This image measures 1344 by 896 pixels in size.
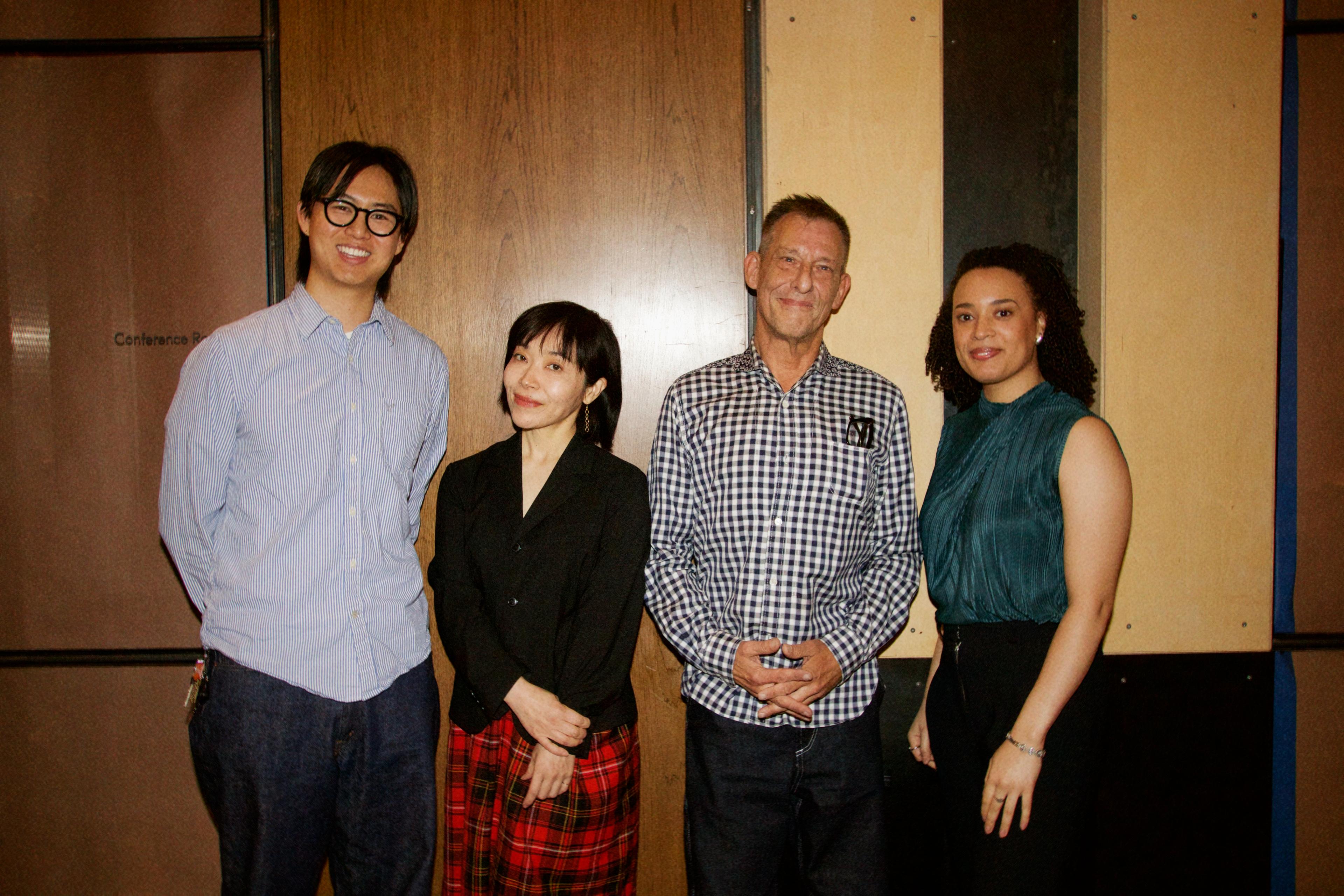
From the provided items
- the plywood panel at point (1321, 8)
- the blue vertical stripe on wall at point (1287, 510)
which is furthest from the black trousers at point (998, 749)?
the plywood panel at point (1321, 8)

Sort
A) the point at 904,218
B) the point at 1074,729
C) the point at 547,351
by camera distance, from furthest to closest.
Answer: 1. the point at 904,218
2. the point at 547,351
3. the point at 1074,729

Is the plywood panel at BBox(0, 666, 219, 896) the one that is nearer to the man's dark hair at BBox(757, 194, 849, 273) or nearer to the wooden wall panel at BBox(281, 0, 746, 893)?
the wooden wall panel at BBox(281, 0, 746, 893)

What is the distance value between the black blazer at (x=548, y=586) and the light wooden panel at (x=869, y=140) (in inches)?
38.6

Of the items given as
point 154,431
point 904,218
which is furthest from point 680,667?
point 154,431

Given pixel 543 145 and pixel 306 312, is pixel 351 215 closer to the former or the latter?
pixel 306 312

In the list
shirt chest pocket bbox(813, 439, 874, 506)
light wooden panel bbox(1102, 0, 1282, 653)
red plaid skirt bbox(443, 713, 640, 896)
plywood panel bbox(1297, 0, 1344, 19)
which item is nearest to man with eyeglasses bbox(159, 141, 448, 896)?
red plaid skirt bbox(443, 713, 640, 896)

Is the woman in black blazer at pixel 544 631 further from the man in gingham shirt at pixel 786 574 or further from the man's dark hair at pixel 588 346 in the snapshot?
the man in gingham shirt at pixel 786 574

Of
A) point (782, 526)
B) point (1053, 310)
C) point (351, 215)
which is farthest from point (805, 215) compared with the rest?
point (351, 215)

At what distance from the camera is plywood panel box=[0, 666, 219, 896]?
89.4 inches

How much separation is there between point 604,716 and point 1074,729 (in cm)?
107

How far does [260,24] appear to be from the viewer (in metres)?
2.19

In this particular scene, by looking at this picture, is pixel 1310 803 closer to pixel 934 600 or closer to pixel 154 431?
pixel 934 600

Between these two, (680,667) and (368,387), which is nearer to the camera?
(368,387)

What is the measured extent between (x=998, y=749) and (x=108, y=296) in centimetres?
291
